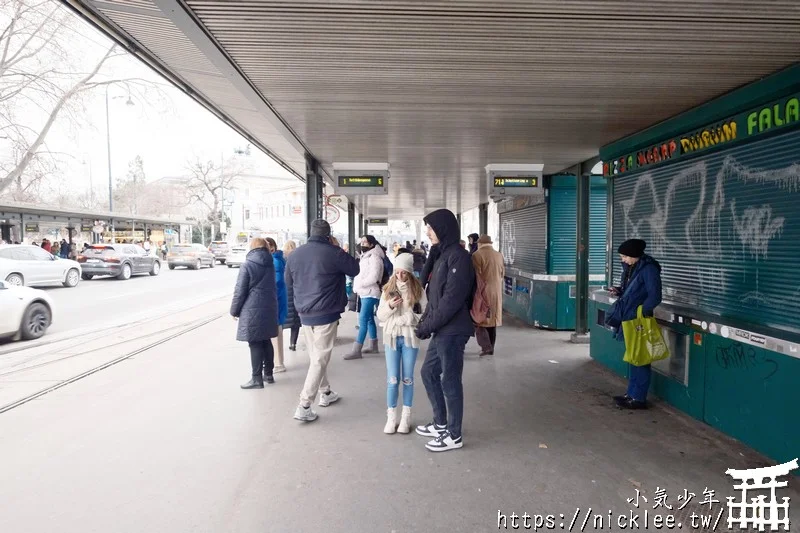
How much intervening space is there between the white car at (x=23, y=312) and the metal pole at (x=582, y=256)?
1006 centimetres

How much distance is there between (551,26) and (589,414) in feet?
12.7

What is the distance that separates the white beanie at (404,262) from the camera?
497 centimetres

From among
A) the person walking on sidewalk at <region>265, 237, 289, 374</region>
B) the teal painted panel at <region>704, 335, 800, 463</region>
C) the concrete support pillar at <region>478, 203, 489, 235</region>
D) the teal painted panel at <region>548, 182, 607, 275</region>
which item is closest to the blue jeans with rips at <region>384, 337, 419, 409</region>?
the person walking on sidewalk at <region>265, 237, 289, 374</region>

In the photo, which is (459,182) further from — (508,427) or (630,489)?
(630,489)

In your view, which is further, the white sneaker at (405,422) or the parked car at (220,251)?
the parked car at (220,251)

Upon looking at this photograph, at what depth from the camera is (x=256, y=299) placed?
629 centimetres

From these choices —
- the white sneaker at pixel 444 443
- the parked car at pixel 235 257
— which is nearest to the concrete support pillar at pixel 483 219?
the white sneaker at pixel 444 443

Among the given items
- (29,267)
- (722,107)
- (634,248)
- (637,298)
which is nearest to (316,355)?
(637,298)

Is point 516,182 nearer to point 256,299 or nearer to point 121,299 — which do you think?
point 256,299

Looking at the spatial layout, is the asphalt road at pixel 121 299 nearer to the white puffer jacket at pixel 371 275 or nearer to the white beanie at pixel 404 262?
the white puffer jacket at pixel 371 275

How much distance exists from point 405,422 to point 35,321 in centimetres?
856

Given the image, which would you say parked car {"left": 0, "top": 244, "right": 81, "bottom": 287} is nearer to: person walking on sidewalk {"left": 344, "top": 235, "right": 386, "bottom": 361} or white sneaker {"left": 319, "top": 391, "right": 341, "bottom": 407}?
person walking on sidewalk {"left": 344, "top": 235, "right": 386, "bottom": 361}

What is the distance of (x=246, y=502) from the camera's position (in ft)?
12.2

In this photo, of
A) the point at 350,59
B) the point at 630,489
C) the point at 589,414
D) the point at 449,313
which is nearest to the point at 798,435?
the point at 630,489
